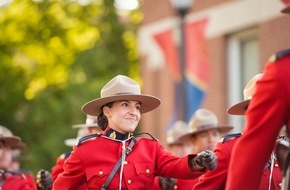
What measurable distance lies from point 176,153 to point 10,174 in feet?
14.6

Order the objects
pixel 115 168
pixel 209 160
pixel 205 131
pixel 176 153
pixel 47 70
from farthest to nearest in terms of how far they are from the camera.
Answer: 1. pixel 47 70
2. pixel 176 153
3. pixel 205 131
4. pixel 115 168
5. pixel 209 160

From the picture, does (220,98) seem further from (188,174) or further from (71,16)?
(188,174)

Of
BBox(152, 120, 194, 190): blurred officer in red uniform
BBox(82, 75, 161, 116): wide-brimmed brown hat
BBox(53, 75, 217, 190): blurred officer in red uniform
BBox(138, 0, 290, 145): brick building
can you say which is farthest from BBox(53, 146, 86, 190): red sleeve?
BBox(138, 0, 290, 145): brick building

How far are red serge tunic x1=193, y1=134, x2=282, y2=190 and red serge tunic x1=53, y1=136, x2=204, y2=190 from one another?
27 cm

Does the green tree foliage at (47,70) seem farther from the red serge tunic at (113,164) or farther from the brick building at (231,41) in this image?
the red serge tunic at (113,164)

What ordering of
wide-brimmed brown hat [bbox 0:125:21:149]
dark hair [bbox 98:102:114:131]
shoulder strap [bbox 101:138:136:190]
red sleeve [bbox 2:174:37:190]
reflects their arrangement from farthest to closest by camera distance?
1. wide-brimmed brown hat [bbox 0:125:21:149]
2. red sleeve [bbox 2:174:37:190]
3. dark hair [bbox 98:102:114:131]
4. shoulder strap [bbox 101:138:136:190]

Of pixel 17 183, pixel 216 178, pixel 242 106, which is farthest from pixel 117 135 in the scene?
pixel 17 183

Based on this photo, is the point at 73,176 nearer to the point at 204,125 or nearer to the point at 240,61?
the point at 204,125

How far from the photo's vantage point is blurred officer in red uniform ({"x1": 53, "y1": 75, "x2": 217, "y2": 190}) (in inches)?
311

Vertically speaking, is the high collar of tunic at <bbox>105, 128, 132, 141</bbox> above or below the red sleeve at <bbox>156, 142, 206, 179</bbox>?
above

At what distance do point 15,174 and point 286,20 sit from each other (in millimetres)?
9569

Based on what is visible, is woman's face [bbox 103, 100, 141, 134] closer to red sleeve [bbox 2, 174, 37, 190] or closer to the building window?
red sleeve [bbox 2, 174, 37, 190]

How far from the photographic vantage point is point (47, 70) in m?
32.2

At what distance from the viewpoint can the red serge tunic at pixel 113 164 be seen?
7.91 metres
